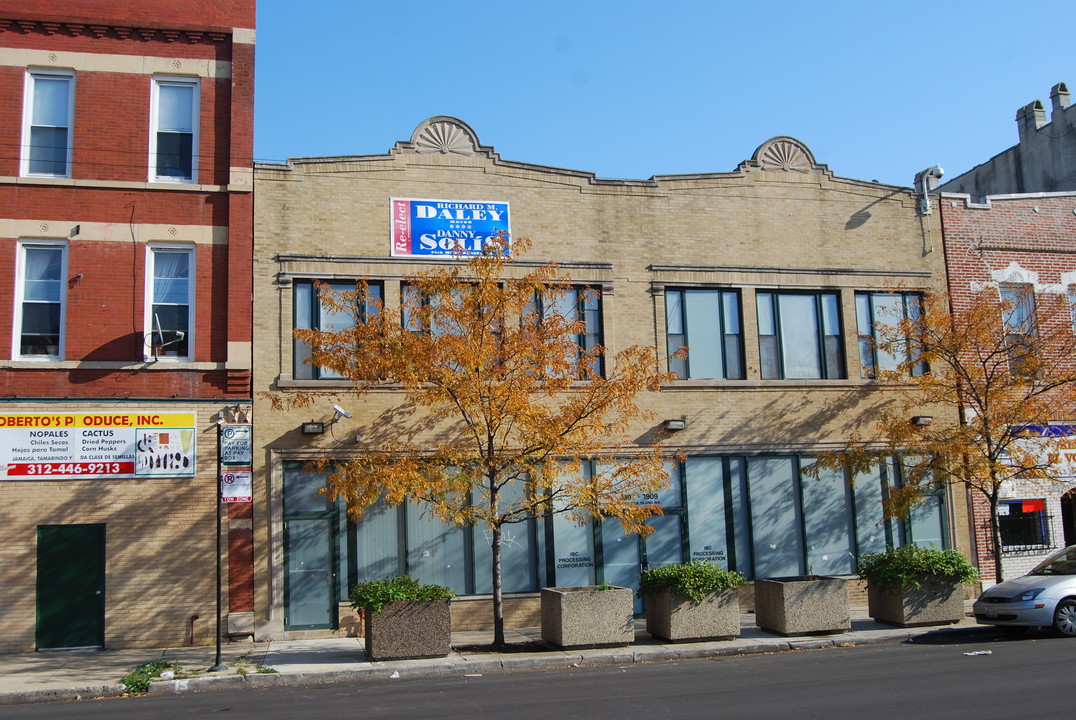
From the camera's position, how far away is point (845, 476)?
20.6 metres

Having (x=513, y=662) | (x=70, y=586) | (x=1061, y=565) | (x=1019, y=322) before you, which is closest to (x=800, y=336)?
(x=1019, y=322)

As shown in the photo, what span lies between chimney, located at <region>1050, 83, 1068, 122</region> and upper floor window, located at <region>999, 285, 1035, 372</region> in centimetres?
864

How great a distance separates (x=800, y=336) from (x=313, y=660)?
1215 centimetres

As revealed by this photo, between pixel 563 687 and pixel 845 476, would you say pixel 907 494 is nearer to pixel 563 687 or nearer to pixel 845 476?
pixel 845 476

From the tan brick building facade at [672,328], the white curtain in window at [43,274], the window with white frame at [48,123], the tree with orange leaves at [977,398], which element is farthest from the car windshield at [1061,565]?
the window with white frame at [48,123]

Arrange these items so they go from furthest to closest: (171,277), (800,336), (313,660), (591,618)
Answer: (800,336), (171,277), (591,618), (313,660)

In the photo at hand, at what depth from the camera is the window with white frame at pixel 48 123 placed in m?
17.8

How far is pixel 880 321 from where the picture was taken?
21203 mm

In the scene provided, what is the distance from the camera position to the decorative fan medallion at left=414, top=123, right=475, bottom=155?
770 inches

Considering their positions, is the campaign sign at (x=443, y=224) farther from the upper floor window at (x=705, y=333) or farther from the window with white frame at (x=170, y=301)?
the upper floor window at (x=705, y=333)

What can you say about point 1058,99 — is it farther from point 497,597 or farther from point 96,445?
point 96,445

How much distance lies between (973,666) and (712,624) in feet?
14.0

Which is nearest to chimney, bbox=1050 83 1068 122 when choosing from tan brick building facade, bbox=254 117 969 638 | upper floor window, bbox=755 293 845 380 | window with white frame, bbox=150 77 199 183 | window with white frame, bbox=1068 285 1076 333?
window with white frame, bbox=1068 285 1076 333

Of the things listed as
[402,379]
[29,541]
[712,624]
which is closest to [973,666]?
[712,624]
